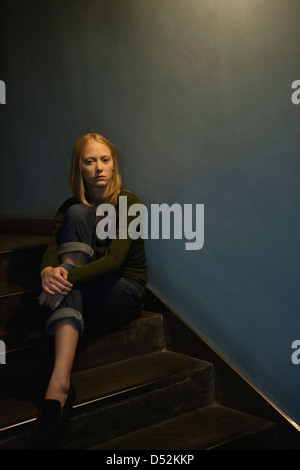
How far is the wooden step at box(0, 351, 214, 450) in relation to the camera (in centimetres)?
142

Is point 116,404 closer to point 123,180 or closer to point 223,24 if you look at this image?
point 123,180

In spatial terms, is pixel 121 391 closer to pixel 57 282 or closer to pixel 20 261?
pixel 57 282

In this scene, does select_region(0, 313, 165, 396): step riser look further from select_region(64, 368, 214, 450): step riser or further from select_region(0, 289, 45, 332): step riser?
select_region(64, 368, 214, 450): step riser

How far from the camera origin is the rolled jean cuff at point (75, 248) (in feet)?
5.50

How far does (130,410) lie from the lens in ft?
5.19

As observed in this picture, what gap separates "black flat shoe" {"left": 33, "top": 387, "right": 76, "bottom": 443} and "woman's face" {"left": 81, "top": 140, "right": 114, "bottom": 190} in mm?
884

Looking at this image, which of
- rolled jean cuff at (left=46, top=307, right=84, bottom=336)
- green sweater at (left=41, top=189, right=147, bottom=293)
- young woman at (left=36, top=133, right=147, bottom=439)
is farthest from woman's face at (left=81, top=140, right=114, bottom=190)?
rolled jean cuff at (left=46, top=307, right=84, bottom=336)

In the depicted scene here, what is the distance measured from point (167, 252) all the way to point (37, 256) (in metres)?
0.61

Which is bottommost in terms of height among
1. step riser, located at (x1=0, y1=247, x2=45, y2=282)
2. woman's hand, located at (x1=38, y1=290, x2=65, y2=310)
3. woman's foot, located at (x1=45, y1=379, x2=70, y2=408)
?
woman's foot, located at (x1=45, y1=379, x2=70, y2=408)

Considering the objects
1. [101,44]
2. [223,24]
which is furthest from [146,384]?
[101,44]

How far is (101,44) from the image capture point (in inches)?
89.3

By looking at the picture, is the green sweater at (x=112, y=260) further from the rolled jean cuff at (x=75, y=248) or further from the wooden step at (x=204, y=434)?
the wooden step at (x=204, y=434)

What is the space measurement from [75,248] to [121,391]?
52 cm

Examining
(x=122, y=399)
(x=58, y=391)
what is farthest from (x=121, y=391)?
(x=58, y=391)
